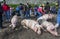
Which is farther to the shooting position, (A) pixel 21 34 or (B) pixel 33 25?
(B) pixel 33 25

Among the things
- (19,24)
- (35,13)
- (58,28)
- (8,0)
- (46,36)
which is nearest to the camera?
(46,36)

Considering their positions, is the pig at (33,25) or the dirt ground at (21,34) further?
the pig at (33,25)

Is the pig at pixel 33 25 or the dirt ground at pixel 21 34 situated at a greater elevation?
the pig at pixel 33 25

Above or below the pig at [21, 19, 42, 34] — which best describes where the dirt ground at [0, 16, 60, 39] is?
below

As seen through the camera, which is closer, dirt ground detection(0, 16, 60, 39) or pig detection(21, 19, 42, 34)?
dirt ground detection(0, 16, 60, 39)

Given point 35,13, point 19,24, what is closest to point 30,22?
point 19,24

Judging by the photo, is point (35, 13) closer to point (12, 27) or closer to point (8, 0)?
point (12, 27)

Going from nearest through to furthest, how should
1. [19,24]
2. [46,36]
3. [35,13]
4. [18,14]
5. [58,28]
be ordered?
[46,36] < [58,28] < [19,24] < [18,14] < [35,13]

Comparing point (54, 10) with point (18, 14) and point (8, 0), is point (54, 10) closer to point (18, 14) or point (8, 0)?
point (18, 14)

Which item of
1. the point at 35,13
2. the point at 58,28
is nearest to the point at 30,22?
the point at 58,28

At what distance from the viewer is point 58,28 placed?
13102 millimetres

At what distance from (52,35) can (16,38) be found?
1.88m

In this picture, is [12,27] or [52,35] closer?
[52,35]

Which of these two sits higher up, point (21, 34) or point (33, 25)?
point (33, 25)
